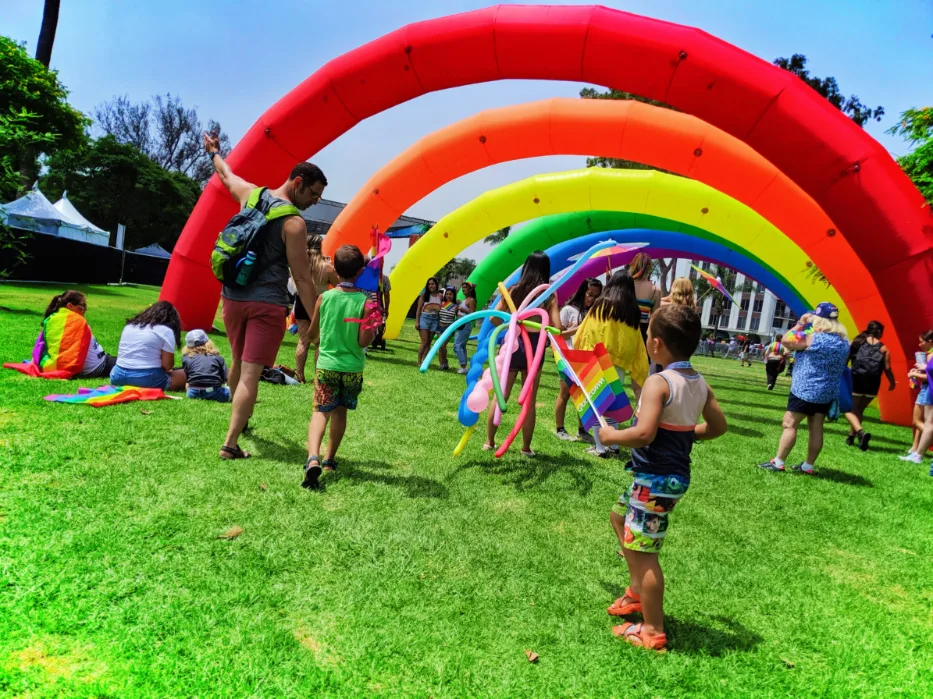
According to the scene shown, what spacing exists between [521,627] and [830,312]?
5272mm

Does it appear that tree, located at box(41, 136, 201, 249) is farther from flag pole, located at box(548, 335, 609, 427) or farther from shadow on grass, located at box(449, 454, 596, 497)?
flag pole, located at box(548, 335, 609, 427)

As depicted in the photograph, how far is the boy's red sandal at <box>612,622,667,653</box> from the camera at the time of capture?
8.40 ft

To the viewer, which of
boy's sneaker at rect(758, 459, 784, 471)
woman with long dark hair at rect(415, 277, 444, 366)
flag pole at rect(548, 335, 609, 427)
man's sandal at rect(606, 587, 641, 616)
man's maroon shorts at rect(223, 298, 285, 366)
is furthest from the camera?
woman with long dark hair at rect(415, 277, 444, 366)

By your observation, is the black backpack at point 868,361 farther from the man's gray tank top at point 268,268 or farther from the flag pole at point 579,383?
the man's gray tank top at point 268,268

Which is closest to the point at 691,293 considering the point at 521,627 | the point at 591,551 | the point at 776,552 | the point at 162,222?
the point at 776,552

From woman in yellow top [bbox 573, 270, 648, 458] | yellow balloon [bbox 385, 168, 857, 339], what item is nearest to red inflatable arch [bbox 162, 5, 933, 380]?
yellow balloon [bbox 385, 168, 857, 339]

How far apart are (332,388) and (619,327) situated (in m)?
2.72

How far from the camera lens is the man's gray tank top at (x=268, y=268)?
166 inches

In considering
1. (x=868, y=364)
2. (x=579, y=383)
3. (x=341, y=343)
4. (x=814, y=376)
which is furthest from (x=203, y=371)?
(x=868, y=364)

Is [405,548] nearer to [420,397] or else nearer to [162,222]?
[420,397]

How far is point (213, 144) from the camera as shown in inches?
201

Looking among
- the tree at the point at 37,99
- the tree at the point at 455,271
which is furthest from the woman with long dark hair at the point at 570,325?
the tree at the point at 455,271

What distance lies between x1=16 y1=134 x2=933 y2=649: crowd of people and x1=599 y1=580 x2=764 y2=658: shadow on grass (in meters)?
0.16

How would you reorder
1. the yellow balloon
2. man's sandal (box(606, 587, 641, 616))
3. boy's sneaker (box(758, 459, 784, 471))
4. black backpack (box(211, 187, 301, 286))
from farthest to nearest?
the yellow balloon → boy's sneaker (box(758, 459, 784, 471)) → black backpack (box(211, 187, 301, 286)) → man's sandal (box(606, 587, 641, 616))
